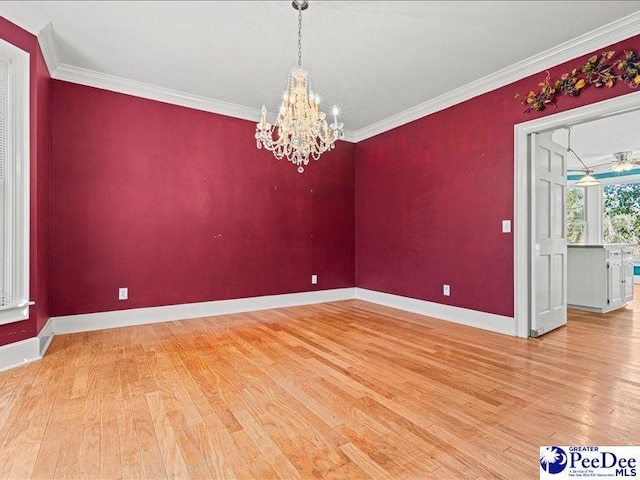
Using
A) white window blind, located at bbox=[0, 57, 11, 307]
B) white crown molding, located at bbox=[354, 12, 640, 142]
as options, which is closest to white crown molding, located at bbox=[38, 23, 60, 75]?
white window blind, located at bbox=[0, 57, 11, 307]

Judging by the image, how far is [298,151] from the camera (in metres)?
2.77

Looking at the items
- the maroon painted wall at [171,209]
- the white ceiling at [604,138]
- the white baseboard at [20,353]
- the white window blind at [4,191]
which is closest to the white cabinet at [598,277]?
the white ceiling at [604,138]

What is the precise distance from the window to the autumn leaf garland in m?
4.43

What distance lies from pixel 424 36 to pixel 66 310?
4290 millimetres

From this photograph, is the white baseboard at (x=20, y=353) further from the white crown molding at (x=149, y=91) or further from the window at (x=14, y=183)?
the white crown molding at (x=149, y=91)

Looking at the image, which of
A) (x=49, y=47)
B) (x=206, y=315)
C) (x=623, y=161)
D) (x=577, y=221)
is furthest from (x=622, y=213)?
(x=49, y=47)

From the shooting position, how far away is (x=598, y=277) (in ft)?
14.2

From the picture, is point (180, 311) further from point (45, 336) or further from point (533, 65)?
point (533, 65)

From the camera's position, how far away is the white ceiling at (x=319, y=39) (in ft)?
7.81

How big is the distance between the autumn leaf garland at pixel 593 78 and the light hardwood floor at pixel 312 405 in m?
2.25

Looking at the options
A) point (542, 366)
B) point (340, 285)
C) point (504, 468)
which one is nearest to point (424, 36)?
point (542, 366)

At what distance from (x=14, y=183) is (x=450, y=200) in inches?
166

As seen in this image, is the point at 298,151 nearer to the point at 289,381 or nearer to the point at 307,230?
the point at 289,381

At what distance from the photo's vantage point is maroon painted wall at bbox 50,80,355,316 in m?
3.34
